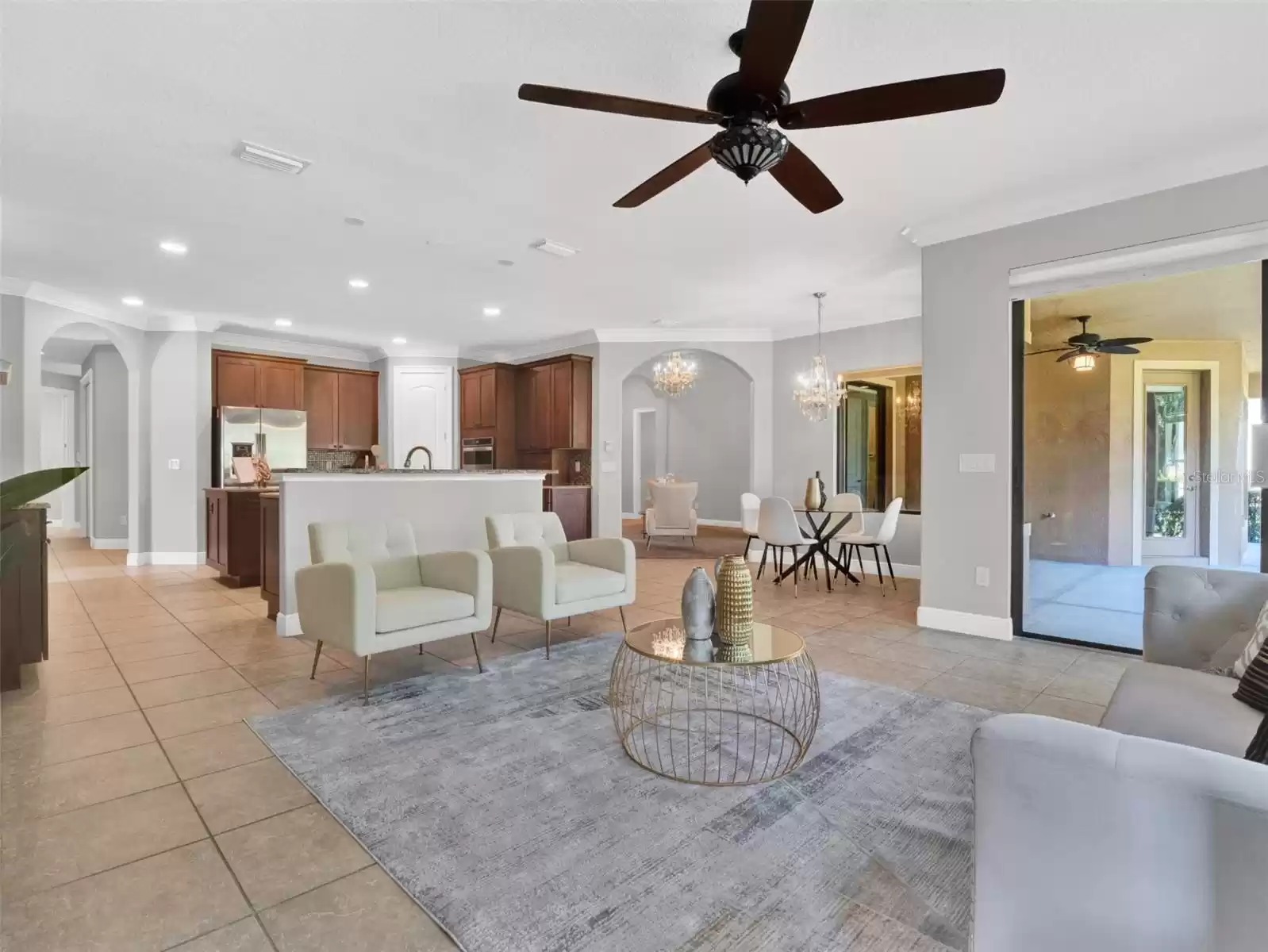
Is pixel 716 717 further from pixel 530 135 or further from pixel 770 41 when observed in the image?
pixel 530 135

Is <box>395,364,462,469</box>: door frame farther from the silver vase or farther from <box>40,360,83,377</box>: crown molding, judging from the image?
the silver vase

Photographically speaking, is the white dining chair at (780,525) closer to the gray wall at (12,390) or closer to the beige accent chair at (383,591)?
the beige accent chair at (383,591)

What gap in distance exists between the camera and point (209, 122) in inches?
116

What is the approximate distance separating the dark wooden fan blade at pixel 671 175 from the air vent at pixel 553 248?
1.88m

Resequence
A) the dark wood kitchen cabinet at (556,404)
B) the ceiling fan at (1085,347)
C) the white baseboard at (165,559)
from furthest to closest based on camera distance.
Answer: the dark wood kitchen cabinet at (556,404), the white baseboard at (165,559), the ceiling fan at (1085,347)

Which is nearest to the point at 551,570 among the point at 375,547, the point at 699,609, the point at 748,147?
the point at 375,547

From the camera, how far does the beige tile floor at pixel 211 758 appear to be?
5.11 feet

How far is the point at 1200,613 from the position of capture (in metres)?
2.27

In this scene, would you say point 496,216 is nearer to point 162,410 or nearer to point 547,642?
point 547,642

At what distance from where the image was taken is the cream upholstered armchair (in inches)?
142

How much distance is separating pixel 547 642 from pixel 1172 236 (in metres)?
4.03

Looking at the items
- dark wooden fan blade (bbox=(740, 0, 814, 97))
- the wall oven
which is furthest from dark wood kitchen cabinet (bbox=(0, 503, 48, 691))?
the wall oven

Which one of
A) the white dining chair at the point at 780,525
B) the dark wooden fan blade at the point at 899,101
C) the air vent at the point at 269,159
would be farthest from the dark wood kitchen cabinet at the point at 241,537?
the dark wooden fan blade at the point at 899,101

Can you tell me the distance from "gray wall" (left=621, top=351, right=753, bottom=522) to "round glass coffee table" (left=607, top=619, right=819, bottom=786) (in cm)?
797
